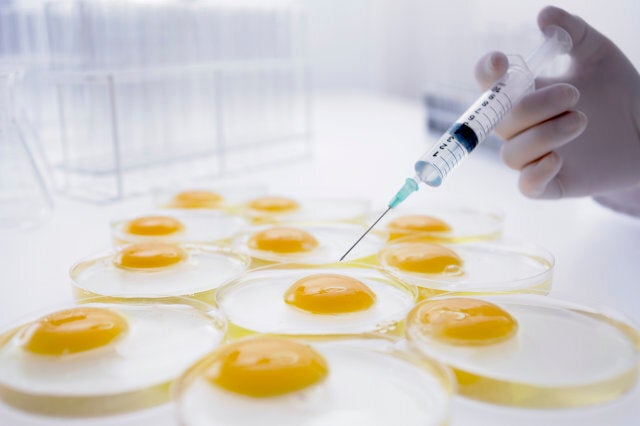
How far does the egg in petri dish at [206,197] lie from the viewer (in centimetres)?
140

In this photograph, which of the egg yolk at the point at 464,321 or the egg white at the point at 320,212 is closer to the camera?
the egg yolk at the point at 464,321

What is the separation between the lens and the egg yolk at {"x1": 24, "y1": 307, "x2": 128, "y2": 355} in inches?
28.7

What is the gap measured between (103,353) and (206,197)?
71 centimetres

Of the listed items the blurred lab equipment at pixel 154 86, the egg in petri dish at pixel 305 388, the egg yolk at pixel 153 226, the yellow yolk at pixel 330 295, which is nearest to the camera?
the egg in petri dish at pixel 305 388

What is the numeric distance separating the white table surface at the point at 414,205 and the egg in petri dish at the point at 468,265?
0.05 metres

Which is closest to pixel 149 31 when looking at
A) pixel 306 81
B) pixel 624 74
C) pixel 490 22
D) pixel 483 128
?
pixel 306 81

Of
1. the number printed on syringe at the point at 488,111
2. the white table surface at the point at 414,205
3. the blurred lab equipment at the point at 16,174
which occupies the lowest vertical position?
the white table surface at the point at 414,205

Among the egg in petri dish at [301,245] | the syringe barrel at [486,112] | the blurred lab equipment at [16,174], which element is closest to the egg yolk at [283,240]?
the egg in petri dish at [301,245]

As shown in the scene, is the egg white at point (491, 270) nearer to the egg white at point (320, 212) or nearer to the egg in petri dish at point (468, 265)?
the egg in petri dish at point (468, 265)

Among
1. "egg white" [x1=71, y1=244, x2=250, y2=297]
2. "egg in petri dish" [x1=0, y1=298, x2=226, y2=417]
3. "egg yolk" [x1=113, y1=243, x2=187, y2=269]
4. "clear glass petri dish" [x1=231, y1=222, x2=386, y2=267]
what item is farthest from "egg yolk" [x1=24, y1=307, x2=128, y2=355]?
"clear glass petri dish" [x1=231, y1=222, x2=386, y2=267]

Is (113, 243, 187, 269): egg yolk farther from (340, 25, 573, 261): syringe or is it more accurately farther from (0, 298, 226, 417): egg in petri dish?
(340, 25, 573, 261): syringe

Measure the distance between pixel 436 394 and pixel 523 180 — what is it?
596 mm

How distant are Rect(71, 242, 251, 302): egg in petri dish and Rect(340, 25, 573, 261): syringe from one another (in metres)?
0.20

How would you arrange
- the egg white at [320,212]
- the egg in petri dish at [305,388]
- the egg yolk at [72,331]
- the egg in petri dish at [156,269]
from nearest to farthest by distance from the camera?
1. the egg in petri dish at [305,388]
2. the egg yolk at [72,331]
3. the egg in petri dish at [156,269]
4. the egg white at [320,212]
